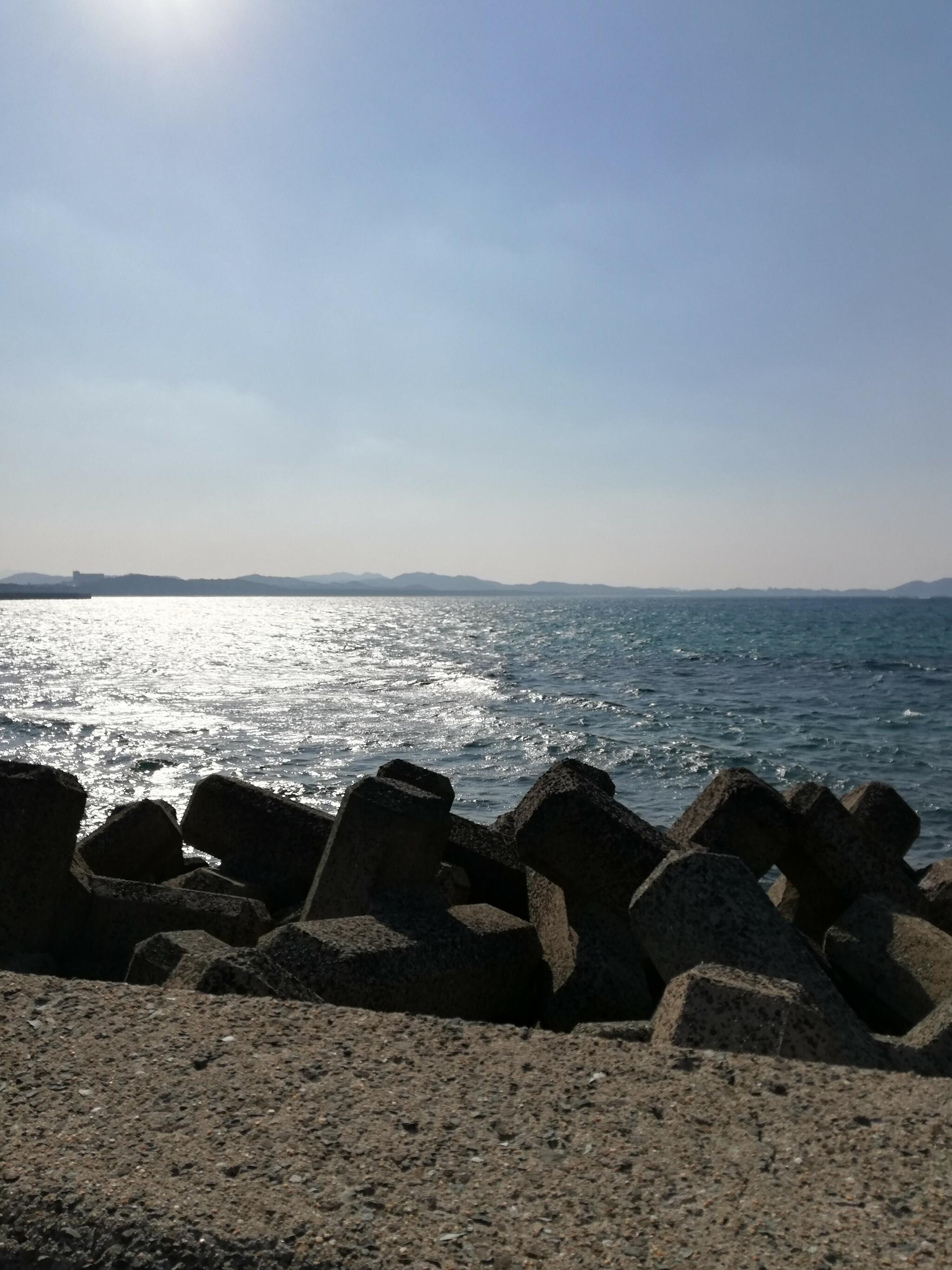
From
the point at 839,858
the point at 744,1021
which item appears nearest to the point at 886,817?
the point at 839,858

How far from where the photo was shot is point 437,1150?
1.74m

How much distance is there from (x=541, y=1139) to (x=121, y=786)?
1170 cm

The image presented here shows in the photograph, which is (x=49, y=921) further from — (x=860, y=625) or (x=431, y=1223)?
(x=860, y=625)

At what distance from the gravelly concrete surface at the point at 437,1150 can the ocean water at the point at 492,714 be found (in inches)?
357

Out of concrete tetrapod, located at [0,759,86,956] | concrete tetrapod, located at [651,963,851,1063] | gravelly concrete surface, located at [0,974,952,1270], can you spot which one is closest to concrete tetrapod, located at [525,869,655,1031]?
concrete tetrapod, located at [651,963,851,1063]

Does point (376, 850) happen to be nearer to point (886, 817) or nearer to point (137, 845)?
point (137, 845)

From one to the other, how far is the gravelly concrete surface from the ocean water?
9.07 meters

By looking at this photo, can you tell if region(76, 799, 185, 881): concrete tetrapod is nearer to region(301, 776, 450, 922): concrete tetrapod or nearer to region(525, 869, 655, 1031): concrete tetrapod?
region(301, 776, 450, 922): concrete tetrapod

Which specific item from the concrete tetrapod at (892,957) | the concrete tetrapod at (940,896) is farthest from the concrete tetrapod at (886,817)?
the concrete tetrapod at (892,957)

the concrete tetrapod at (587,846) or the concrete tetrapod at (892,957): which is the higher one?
the concrete tetrapod at (587,846)

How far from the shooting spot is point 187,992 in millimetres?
2441

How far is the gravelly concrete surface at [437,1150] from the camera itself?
1521mm

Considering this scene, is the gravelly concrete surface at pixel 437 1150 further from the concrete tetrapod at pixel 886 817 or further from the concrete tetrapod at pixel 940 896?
the concrete tetrapod at pixel 886 817

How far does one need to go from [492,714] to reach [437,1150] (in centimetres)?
1931
